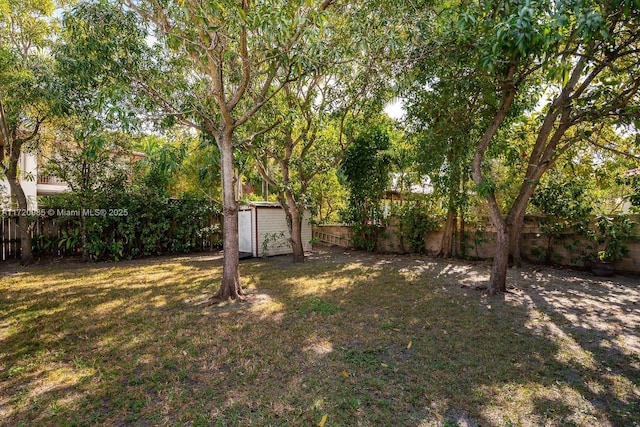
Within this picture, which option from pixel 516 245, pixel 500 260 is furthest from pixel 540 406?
pixel 516 245

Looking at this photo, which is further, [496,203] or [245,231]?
[245,231]

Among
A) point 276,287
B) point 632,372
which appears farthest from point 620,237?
point 276,287

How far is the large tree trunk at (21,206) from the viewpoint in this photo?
7.27 metres

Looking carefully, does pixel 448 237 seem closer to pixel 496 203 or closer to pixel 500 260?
pixel 500 260

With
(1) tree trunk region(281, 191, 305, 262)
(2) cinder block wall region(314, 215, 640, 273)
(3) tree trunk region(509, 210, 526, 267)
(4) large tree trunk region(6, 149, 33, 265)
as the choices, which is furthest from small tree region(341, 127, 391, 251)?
(4) large tree trunk region(6, 149, 33, 265)

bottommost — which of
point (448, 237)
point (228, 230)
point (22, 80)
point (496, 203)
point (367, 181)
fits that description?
point (448, 237)

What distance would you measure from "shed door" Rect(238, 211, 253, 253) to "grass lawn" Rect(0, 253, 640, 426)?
4009 mm

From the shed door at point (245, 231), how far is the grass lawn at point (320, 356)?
13.2ft

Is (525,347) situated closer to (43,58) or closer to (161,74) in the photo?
(161,74)

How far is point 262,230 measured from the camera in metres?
9.76

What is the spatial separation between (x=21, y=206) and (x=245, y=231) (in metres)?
5.12

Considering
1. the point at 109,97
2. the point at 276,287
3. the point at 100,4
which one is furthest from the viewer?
the point at 276,287

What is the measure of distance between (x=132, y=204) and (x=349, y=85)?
640 cm

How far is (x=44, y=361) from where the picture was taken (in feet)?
9.74
